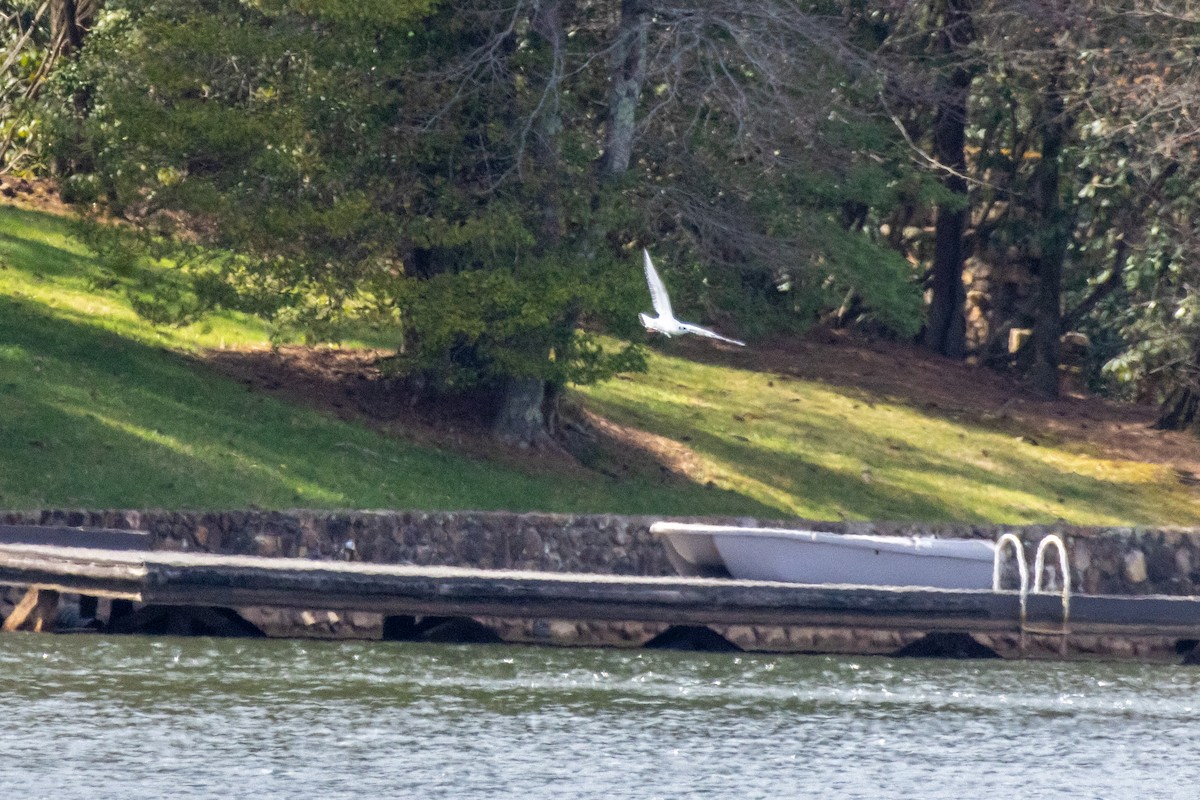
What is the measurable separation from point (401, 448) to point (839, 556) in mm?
7101

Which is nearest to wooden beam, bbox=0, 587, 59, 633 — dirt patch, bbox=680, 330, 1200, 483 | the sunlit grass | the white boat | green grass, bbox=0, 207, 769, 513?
green grass, bbox=0, 207, 769, 513

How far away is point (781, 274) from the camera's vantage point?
94.7ft

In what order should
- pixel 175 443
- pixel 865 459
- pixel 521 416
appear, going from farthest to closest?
1. pixel 865 459
2. pixel 521 416
3. pixel 175 443

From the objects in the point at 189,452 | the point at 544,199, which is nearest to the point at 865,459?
the point at 544,199

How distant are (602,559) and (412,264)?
21.5 ft

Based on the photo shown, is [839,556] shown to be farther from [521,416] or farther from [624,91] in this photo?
[624,91]

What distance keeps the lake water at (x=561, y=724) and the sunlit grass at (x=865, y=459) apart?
296 inches

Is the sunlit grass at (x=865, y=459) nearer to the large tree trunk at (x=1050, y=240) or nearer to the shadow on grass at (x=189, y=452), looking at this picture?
the shadow on grass at (x=189, y=452)

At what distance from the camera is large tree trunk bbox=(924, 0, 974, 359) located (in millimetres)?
34156

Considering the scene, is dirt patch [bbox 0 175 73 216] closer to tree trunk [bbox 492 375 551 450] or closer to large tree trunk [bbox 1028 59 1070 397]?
tree trunk [bbox 492 375 551 450]

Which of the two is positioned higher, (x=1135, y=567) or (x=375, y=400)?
(x=375, y=400)

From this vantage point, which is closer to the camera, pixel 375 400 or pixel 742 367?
pixel 375 400

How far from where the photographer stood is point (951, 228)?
120 feet

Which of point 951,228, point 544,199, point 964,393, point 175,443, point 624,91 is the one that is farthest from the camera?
point 951,228
